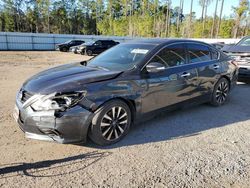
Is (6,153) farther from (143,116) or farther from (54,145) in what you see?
(143,116)

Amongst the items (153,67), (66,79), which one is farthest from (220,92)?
(66,79)

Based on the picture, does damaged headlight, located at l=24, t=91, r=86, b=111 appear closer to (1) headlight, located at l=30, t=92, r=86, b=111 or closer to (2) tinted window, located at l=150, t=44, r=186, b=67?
(1) headlight, located at l=30, t=92, r=86, b=111

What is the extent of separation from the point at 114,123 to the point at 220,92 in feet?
10.1

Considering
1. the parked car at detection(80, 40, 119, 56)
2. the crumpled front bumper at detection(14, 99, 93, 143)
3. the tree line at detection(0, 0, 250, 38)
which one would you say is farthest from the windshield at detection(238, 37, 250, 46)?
the tree line at detection(0, 0, 250, 38)

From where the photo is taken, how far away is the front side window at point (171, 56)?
425 centimetres

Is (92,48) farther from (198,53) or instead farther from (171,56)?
(171,56)

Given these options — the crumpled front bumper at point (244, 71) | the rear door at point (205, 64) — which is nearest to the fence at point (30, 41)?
the crumpled front bumper at point (244, 71)

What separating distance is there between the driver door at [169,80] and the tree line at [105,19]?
48.3 m

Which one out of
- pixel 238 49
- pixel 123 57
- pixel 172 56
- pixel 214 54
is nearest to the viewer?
pixel 123 57

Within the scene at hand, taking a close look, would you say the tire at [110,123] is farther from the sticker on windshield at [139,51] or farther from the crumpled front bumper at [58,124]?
the sticker on windshield at [139,51]

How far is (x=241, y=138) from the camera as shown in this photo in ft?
13.1

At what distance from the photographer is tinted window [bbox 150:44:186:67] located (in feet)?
14.0

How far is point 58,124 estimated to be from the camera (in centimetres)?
321

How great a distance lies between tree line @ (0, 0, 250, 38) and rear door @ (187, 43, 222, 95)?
4733 cm
